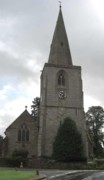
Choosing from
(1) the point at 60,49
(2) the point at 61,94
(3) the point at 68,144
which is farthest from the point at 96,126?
(3) the point at 68,144

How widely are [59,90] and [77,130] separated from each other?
26.2 feet

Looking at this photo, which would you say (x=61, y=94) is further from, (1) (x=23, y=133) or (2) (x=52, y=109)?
(1) (x=23, y=133)

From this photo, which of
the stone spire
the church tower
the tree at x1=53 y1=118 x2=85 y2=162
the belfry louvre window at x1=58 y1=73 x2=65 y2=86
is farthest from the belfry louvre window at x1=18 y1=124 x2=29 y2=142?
the stone spire

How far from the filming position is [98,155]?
234ft

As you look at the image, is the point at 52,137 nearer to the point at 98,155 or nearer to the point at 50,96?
the point at 50,96

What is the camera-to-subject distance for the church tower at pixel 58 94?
171 feet

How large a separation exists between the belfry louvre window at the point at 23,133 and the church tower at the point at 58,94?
3.08 meters

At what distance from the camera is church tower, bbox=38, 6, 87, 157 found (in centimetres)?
5216

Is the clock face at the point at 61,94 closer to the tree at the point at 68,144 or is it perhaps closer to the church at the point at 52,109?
the church at the point at 52,109

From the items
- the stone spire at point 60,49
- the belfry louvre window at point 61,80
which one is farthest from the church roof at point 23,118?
the stone spire at point 60,49

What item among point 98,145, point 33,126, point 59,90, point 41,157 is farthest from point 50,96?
point 98,145

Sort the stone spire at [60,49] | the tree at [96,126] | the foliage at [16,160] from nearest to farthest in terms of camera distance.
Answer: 1. the foliage at [16,160]
2. the stone spire at [60,49]
3. the tree at [96,126]

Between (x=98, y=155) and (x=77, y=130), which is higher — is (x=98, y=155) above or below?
below

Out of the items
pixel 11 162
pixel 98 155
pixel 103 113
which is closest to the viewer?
pixel 11 162
